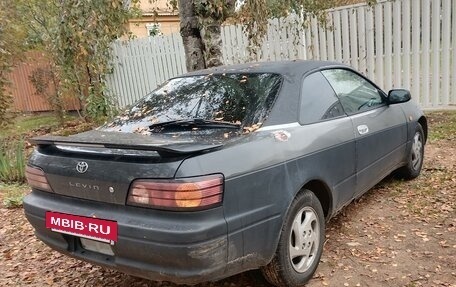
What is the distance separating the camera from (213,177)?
2254 millimetres

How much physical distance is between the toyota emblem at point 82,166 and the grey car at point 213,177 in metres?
0.01

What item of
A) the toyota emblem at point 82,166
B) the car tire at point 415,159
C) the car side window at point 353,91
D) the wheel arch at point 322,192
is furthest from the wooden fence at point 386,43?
the toyota emblem at point 82,166

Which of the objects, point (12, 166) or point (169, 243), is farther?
point (12, 166)

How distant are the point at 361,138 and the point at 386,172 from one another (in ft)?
2.81

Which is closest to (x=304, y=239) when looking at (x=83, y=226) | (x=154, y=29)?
(x=83, y=226)

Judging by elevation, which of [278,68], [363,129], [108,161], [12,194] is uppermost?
[278,68]

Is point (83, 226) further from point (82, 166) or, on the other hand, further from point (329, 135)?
point (329, 135)

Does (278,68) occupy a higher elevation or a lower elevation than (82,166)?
higher

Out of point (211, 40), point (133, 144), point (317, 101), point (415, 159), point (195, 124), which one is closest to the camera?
point (133, 144)

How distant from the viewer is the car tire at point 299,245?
2674 mm

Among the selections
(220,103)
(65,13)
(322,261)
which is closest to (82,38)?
(65,13)

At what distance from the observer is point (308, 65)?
11.4 ft

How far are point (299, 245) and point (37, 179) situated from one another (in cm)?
183

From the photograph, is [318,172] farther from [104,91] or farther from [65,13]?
[104,91]
